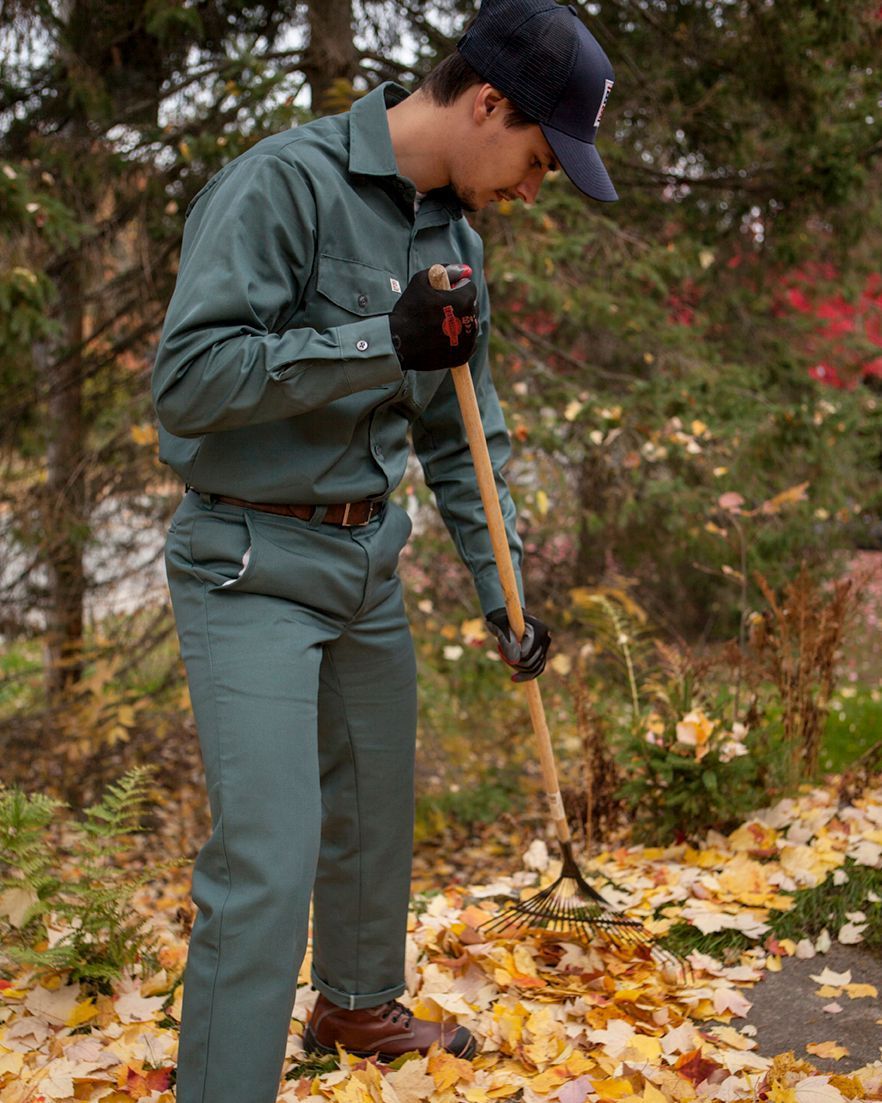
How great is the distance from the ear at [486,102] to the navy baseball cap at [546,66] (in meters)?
0.01

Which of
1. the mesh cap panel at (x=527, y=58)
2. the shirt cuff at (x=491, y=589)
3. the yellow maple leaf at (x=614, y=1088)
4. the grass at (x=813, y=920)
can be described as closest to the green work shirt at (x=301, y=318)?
the mesh cap panel at (x=527, y=58)

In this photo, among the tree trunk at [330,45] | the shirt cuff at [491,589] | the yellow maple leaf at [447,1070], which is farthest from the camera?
the tree trunk at [330,45]

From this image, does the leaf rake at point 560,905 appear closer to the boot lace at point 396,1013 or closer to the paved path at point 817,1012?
the paved path at point 817,1012

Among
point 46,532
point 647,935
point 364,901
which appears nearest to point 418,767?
point 46,532

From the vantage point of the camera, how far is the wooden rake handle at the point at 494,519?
2250 mm

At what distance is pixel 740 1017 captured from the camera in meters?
2.76

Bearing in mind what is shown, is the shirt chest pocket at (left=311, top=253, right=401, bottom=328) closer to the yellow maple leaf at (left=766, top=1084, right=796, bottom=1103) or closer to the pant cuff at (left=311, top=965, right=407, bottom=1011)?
the pant cuff at (left=311, top=965, right=407, bottom=1011)

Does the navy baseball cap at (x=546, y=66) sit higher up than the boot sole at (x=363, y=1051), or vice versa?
the navy baseball cap at (x=546, y=66)

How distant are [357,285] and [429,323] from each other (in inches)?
8.8

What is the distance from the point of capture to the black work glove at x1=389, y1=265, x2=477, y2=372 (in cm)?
196

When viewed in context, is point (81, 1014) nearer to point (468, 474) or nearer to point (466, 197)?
point (468, 474)

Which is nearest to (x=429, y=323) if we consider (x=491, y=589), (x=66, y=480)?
(x=491, y=589)

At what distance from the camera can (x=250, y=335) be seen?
1.86 m

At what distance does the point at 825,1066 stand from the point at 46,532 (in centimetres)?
454
